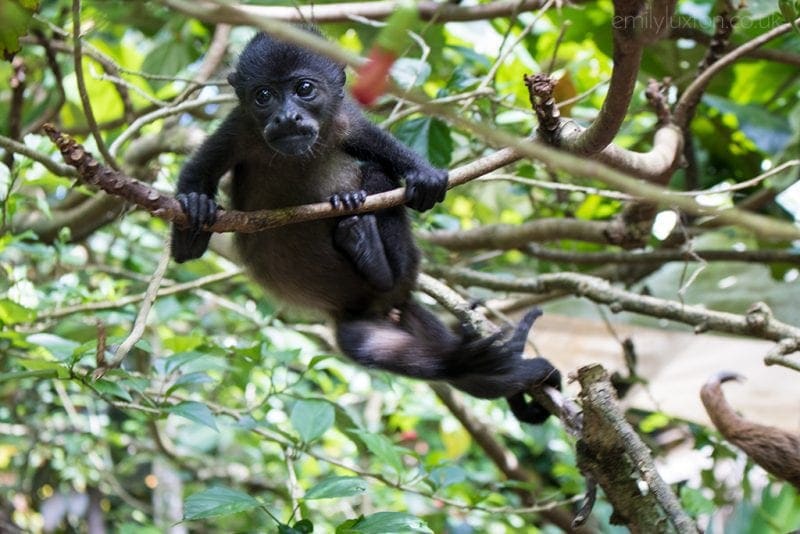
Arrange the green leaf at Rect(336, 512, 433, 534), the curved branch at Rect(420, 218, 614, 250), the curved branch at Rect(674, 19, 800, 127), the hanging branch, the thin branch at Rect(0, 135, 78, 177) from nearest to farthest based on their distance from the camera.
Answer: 1. the hanging branch
2. the green leaf at Rect(336, 512, 433, 534)
3. the thin branch at Rect(0, 135, 78, 177)
4. the curved branch at Rect(674, 19, 800, 127)
5. the curved branch at Rect(420, 218, 614, 250)

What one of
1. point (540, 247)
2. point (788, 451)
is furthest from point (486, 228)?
point (788, 451)

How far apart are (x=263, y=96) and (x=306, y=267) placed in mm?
679

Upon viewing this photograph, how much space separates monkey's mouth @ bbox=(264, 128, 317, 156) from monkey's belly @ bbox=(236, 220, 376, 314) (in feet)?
1.46

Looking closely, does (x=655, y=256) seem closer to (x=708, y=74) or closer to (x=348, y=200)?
(x=708, y=74)

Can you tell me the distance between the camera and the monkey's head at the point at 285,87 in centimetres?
303

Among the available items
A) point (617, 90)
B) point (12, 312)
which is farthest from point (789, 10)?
point (12, 312)

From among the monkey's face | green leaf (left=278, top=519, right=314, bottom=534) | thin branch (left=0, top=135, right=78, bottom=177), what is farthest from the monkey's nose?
green leaf (left=278, top=519, right=314, bottom=534)

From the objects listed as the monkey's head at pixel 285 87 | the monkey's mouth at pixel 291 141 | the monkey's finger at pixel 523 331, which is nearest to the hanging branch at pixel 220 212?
the monkey's mouth at pixel 291 141

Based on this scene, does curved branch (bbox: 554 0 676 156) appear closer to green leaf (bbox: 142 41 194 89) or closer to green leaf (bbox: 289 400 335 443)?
green leaf (bbox: 289 400 335 443)

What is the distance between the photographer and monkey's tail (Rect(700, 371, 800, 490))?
3.39 m

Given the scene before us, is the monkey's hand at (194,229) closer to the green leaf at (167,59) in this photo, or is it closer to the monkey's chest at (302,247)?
the monkey's chest at (302,247)

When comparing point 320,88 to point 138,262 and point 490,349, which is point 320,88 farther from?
point 138,262

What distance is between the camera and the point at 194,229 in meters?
2.63

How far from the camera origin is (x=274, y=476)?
5.76m
